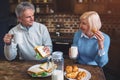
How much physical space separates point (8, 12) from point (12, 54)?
216 centimetres

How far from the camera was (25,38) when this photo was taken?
2764mm

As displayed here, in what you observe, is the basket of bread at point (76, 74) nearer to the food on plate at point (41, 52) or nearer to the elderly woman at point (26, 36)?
the food on plate at point (41, 52)

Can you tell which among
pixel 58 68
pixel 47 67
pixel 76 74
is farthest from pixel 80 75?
pixel 47 67

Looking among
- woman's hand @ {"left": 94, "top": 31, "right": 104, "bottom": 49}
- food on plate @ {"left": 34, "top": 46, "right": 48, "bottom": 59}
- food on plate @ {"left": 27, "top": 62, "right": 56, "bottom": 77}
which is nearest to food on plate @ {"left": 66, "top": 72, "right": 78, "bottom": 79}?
food on plate @ {"left": 27, "top": 62, "right": 56, "bottom": 77}

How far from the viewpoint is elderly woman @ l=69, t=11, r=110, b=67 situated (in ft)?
7.84

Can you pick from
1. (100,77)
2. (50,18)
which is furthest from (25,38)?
(50,18)

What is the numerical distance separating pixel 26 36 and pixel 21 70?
2.18ft

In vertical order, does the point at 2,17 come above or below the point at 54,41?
above

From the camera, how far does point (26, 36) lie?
2768 mm

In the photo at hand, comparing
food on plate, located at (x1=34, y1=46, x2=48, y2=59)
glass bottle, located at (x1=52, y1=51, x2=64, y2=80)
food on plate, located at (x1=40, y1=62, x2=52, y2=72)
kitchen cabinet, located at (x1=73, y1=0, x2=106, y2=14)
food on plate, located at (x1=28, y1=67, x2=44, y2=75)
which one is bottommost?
food on plate, located at (x1=28, y1=67, x2=44, y2=75)

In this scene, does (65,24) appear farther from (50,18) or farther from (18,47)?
(18,47)

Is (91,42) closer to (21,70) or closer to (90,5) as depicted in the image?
(21,70)

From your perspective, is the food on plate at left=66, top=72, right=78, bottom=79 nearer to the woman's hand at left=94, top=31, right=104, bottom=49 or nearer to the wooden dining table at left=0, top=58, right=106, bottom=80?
the wooden dining table at left=0, top=58, right=106, bottom=80

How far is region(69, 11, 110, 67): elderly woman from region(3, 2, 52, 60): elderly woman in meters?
0.37
